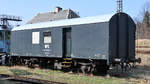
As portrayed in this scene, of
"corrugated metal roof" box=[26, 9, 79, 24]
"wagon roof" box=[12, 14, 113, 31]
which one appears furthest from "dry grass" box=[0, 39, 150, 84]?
"corrugated metal roof" box=[26, 9, 79, 24]

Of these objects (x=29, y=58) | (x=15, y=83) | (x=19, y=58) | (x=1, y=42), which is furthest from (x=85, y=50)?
(x=1, y=42)

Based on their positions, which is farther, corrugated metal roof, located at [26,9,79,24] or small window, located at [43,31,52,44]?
corrugated metal roof, located at [26,9,79,24]

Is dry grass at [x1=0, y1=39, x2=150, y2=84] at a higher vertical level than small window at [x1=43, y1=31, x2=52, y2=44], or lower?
lower

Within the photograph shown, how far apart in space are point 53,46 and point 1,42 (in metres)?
7.16

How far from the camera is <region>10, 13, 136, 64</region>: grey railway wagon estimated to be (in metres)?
12.7

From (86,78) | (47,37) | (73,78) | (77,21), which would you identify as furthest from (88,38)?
(47,37)

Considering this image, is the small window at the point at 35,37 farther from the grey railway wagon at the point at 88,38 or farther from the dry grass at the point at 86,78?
the dry grass at the point at 86,78

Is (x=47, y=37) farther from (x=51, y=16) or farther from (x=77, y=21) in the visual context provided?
(x=51, y=16)

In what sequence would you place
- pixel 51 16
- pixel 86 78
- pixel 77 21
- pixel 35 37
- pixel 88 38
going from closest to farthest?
pixel 86 78 → pixel 88 38 → pixel 77 21 → pixel 35 37 → pixel 51 16

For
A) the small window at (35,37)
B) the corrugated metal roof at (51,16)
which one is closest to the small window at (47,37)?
the small window at (35,37)

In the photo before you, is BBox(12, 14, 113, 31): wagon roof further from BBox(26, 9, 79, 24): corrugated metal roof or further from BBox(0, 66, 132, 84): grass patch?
BBox(26, 9, 79, 24): corrugated metal roof

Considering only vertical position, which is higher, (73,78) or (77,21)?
(77,21)

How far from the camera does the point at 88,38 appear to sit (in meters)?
13.5

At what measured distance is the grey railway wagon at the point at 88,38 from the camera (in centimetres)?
1266
